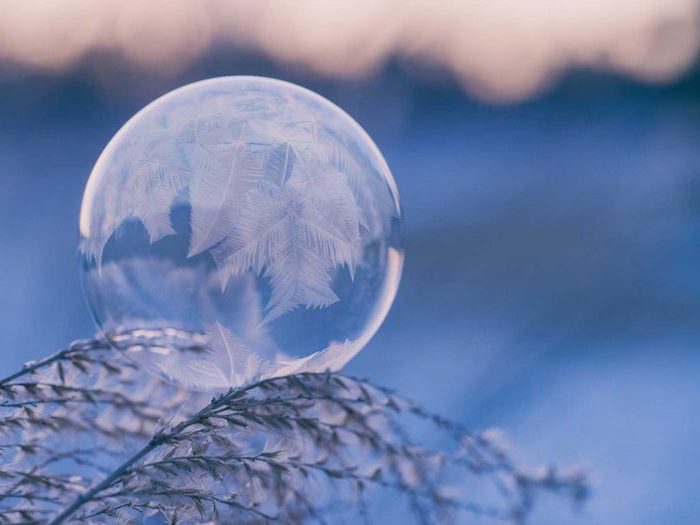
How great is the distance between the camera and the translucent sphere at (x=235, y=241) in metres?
2.37

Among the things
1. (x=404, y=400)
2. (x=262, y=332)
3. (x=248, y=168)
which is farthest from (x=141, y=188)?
(x=404, y=400)

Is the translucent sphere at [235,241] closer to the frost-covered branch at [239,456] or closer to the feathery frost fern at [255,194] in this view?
the feathery frost fern at [255,194]

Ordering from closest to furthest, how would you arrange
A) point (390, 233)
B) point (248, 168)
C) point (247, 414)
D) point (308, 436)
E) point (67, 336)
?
point (247, 414), point (308, 436), point (248, 168), point (390, 233), point (67, 336)

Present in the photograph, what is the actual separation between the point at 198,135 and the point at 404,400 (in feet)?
2.80

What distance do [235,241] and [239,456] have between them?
562 millimetres

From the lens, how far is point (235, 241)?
233 centimetres

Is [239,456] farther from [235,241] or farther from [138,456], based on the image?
[235,241]

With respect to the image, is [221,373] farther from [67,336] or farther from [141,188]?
[67,336]

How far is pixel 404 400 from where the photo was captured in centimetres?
215

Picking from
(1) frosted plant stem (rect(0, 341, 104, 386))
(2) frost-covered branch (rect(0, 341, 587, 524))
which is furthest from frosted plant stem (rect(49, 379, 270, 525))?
(1) frosted plant stem (rect(0, 341, 104, 386))

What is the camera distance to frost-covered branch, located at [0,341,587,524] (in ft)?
6.48

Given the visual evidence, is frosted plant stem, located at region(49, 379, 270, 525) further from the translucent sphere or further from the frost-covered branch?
the translucent sphere

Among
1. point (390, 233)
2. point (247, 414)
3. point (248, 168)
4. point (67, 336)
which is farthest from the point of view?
point (67, 336)

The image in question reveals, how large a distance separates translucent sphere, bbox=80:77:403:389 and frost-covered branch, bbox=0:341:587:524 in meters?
0.17
